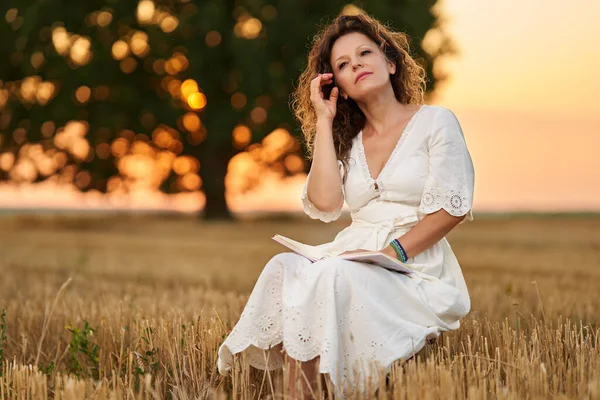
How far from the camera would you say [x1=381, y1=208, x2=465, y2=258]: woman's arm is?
11.6 feet

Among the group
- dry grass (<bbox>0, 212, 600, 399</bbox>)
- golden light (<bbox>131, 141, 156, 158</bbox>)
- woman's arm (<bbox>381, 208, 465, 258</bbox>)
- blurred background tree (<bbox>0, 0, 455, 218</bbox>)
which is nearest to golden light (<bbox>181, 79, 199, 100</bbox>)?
blurred background tree (<bbox>0, 0, 455, 218</bbox>)

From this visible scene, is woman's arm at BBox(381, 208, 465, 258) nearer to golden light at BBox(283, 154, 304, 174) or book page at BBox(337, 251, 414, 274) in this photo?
book page at BBox(337, 251, 414, 274)

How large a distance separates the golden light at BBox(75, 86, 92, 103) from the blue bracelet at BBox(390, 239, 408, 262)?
18599 mm

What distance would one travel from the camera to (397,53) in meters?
4.00

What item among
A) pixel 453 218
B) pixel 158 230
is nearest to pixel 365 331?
pixel 453 218

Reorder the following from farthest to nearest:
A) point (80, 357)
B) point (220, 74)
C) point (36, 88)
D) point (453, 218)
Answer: point (36, 88)
point (220, 74)
point (80, 357)
point (453, 218)

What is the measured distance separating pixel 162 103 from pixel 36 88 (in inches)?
147

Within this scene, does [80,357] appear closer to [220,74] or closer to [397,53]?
[397,53]

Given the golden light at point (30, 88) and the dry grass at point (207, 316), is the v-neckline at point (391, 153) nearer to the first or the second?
the dry grass at point (207, 316)

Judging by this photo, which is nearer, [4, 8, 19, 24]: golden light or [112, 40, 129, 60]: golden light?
[4, 8, 19, 24]: golden light

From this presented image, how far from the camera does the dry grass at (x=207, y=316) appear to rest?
3.28 meters

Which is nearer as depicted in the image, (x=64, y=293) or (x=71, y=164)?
(x=64, y=293)

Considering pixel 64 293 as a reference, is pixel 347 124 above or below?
above

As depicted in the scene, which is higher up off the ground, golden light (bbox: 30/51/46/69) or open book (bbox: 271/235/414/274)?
golden light (bbox: 30/51/46/69)
